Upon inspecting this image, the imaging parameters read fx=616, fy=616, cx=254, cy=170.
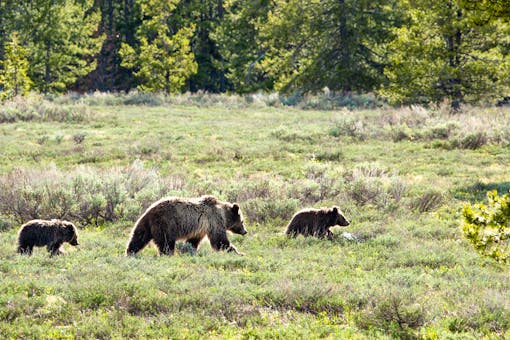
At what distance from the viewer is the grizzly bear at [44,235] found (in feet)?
30.9

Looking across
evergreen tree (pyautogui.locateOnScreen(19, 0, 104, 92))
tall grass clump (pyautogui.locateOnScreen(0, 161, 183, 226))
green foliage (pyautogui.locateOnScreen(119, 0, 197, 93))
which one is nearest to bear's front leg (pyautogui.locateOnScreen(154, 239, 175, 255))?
tall grass clump (pyautogui.locateOnScreen(0, 161, 183, 226))

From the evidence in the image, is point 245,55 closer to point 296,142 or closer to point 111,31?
point 111,31

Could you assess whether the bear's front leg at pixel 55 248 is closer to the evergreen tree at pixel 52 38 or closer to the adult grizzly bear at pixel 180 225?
the adult grizzly bear at pixel 180 225

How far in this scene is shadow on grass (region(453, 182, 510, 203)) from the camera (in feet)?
44.9

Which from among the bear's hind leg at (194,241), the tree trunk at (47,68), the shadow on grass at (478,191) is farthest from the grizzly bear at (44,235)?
the tree trunk at (47,68)

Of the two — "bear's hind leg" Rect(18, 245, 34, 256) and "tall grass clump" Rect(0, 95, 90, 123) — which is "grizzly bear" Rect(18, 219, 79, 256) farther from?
"tall grass clump" Rect(0, 95, 90, 123)

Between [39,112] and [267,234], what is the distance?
66.2ft

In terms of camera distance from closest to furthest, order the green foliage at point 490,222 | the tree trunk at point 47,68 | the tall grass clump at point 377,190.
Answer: the green foliage at point 490,222 → the tall grass clump at point 377,190 → the tree trunk at point 47,68

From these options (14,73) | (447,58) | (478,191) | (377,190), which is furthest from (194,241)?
(14,73)

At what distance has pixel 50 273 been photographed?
815 cm

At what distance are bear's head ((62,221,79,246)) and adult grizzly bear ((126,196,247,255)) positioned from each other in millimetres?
1150

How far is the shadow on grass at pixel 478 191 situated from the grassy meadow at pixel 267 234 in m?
0.05

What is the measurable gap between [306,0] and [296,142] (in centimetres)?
1972

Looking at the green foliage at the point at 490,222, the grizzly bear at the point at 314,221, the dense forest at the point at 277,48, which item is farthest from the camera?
the dense forest at the point at 277,48
